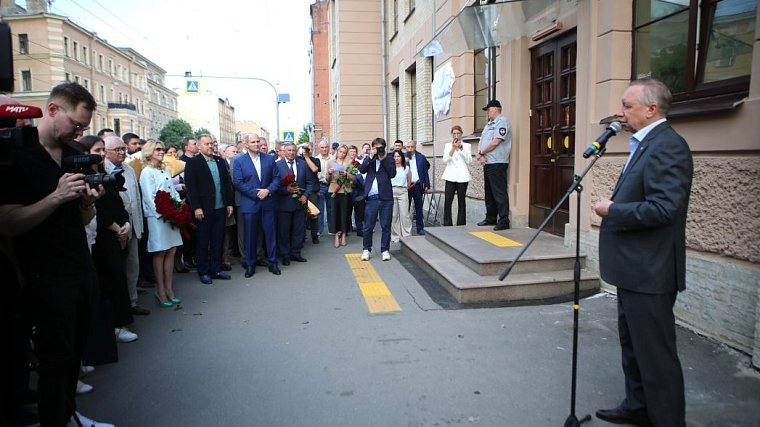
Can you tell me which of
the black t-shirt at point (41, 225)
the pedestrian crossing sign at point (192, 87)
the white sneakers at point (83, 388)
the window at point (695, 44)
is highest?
the pedestrian crossing sign at point (192, 87)

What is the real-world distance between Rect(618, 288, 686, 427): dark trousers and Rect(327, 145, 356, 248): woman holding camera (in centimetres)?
743

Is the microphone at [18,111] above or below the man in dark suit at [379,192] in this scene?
above

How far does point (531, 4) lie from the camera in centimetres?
756

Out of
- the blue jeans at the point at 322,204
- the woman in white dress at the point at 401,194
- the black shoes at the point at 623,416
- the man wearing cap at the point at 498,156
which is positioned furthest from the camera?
the blue jeans at the point at 322,204

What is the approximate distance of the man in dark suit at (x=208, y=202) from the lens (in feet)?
23.0

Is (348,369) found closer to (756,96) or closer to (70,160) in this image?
(70,160)

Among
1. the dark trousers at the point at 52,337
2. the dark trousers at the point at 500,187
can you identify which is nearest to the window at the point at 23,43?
the dark trousers at the point at 500,187

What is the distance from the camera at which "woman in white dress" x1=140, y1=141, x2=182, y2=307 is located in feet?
19.9

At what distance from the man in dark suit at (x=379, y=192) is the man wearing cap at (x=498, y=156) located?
155cm

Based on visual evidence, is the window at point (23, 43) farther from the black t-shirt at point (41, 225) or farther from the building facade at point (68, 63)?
the black t-shirt at point (41, 225)

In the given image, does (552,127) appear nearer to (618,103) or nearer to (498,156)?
(498,156)

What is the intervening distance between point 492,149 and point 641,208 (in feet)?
18.5

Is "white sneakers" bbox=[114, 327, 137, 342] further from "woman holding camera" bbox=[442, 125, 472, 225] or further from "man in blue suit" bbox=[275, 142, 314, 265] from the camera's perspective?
"woman holding camera" bbox=[442, 125, 472, 225]

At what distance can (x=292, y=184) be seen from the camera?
852 centimetres
